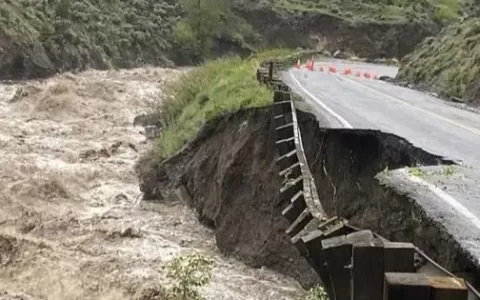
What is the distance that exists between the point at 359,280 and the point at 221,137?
1319cm

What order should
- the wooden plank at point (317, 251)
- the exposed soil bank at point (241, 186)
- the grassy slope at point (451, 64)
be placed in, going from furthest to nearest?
the grassy slope at point (451, 64) < the exposed soil bank at point (241, 186) < the wooden plank at point (317, 251)

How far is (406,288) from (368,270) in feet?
1.19

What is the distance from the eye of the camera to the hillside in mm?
45969

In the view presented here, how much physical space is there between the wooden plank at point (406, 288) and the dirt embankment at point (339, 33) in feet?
212

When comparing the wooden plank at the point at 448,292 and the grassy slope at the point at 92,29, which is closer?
the wooden plank at the point at 448,292

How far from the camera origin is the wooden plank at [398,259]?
3.54 m

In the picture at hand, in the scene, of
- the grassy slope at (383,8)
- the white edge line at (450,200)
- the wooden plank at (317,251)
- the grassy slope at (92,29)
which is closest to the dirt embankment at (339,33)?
the grassy slope at (383,8)

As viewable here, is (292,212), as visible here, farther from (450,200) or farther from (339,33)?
(339,33)

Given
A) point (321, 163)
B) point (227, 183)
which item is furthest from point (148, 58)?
point (321, 163)

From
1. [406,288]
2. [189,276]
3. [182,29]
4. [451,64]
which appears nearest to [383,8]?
[182,29]

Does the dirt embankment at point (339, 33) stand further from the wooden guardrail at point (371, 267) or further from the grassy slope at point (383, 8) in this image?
the wooden guardrail at point (371, 267)

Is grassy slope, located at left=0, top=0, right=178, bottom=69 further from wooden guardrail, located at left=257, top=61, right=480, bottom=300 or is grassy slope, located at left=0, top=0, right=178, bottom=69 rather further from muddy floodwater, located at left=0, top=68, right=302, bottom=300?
wooden guardrail, located at left=257, top=61, right=480, bottom=300

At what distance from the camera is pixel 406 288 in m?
3.24

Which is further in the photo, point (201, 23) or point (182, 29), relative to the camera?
point (201, 23)
